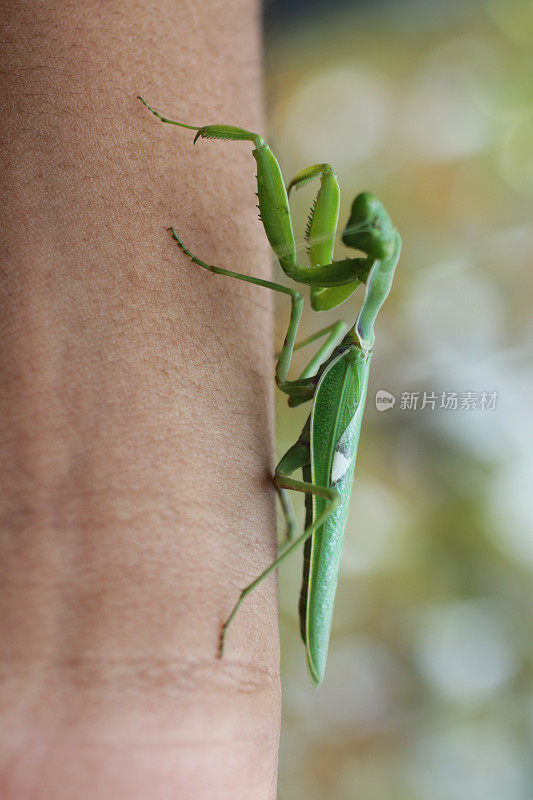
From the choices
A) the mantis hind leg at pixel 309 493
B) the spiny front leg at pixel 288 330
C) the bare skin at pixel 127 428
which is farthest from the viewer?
the spiny front leg at pixel 288 330

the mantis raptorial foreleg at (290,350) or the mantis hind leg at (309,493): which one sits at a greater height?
the mantis raptorial foreleg at (290,350)

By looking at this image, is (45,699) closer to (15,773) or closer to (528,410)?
(15,773)

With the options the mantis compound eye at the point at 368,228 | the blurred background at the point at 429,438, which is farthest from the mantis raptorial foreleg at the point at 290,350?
the blurred background at the point at 429,438

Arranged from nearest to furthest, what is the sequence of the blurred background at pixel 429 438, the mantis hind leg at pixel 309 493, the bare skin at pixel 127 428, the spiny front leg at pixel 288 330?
the bare skin at pixel 127 428, the mantis hind leg at pixel 309 493, the spiny front leg at pixel 288 330, the blurred background at pixel 429 438

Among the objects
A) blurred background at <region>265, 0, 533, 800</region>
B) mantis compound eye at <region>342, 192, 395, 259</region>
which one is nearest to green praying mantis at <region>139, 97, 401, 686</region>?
mantis compound eye at <region>342, 192, 395, 259</region>

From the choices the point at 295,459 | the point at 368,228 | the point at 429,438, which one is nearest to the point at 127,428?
the point at 295,459

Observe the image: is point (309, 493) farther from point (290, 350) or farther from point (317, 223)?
point (317, 223)

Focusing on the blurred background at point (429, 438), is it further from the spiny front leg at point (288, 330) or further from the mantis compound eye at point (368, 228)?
the mantis compound eye at point (368, 228)
